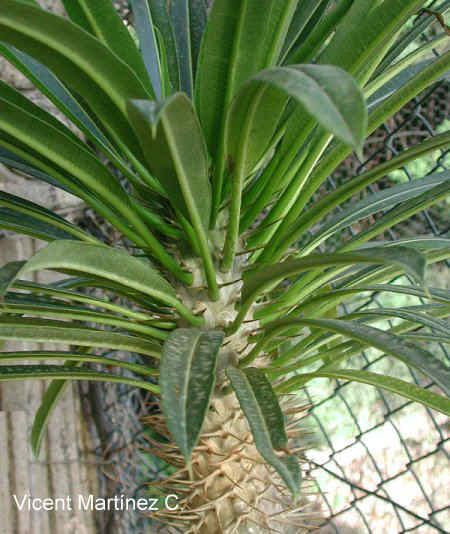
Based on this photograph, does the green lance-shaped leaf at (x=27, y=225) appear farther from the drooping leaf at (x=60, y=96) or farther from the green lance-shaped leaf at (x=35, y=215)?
the drooping leaf at (x=60, y=96)

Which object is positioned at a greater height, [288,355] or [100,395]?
[100,395]

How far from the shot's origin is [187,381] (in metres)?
0.47

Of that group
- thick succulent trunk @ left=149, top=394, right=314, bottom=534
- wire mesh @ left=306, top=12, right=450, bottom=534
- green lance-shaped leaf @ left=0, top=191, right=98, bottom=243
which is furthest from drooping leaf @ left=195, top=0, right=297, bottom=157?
wire mesh @ left=306, top=12, right=450, bottom=534

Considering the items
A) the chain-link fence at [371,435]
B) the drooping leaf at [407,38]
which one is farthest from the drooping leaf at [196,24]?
the chain-link fence at [371,435]

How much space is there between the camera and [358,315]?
2.17 feet

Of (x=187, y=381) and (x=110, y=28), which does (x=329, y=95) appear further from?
(x=110, y=28)

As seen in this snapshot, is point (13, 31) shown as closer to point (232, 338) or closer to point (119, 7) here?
point (232, 338)

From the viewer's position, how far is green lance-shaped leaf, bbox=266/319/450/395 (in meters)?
0.46

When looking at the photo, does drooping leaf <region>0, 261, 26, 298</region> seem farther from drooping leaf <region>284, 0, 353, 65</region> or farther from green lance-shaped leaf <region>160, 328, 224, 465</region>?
drooping leaf <region>284, 0, 353, 65</region>

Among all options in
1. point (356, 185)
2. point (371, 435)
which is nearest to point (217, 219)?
point (356, 185)

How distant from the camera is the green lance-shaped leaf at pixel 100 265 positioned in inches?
18.5

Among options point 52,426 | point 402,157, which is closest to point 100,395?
point 52,426

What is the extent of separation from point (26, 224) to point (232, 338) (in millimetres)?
299

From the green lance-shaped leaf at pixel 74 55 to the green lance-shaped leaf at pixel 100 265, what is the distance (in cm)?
14
